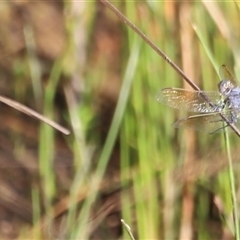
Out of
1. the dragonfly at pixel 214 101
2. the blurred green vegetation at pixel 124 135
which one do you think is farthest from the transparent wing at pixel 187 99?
the blurred green vegetation at pixel 124 135

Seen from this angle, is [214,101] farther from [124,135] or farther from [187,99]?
[124,135]

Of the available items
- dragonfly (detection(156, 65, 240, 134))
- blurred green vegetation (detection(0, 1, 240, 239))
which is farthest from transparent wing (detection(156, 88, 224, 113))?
blurred green vegetation (detection(0, 1, 240, 239))

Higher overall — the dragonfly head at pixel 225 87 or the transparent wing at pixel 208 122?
the dragonfly head at pixel 225 87

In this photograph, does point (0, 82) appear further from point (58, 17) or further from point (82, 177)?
point (82, 177)

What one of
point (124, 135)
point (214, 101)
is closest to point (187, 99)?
point (214, 101)

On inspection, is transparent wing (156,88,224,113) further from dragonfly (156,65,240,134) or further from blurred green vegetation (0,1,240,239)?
blurred green vegetation (0,1,240,239)

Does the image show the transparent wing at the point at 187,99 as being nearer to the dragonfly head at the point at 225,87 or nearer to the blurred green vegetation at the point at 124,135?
the dragonfly head at the point at 225,87

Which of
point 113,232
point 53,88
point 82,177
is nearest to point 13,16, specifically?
point 53,88
